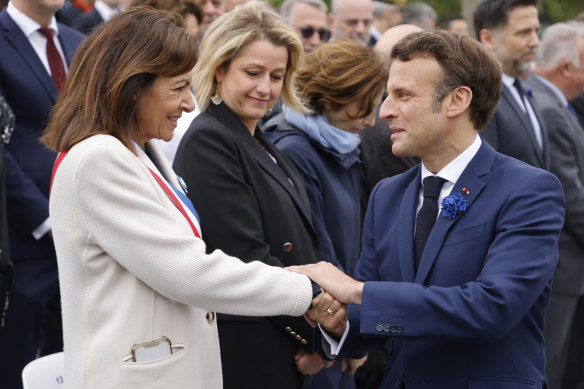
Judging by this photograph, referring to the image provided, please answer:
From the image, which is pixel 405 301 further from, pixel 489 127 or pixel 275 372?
pixel 489 127

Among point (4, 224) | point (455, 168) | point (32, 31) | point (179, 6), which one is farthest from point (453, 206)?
point (32, 31)

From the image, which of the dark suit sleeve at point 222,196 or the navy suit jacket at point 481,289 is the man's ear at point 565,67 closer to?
the dark suit sleeve at point 222,196

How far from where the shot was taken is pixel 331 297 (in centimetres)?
344

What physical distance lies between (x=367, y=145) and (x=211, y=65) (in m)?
1.41

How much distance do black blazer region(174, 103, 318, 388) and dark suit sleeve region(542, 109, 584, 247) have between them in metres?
3.00

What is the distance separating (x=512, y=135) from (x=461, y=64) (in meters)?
2.82

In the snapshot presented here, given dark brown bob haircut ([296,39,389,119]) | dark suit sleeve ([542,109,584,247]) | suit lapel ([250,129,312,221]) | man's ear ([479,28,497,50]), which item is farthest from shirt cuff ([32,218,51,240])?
man's ear ([479,28,497,50])

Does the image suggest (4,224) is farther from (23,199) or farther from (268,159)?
(268,159)

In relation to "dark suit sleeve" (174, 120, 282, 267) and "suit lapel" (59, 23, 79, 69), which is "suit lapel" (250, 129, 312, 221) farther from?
"suit lapel" (59, 23, 79, 69)

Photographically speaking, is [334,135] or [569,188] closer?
[334,135]

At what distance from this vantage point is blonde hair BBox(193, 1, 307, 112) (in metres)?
4.23

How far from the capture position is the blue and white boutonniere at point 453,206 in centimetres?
310

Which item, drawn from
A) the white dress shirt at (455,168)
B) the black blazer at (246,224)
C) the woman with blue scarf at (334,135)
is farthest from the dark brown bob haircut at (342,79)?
the white dress shirt at (455,168)

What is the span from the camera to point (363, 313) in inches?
121
